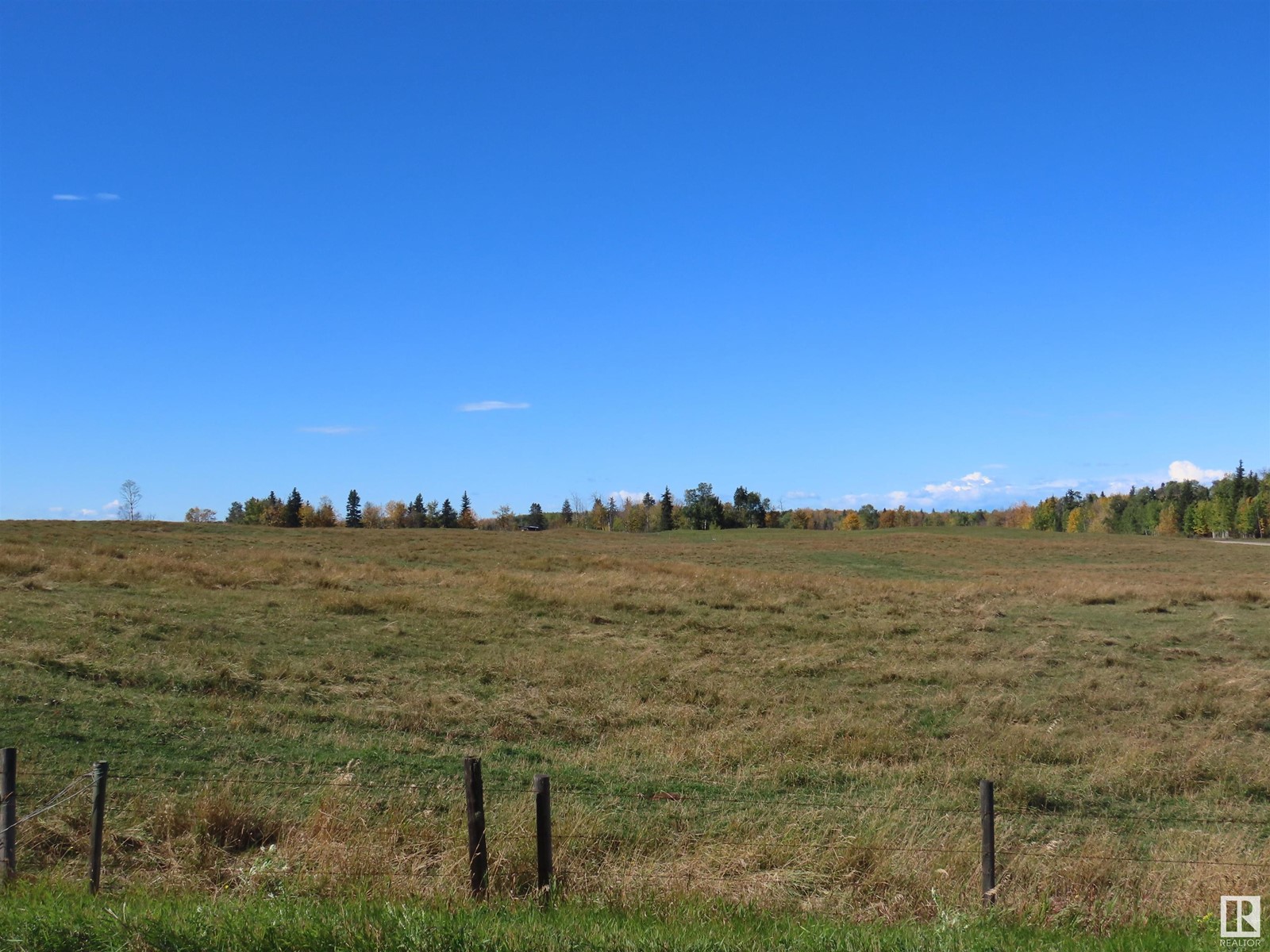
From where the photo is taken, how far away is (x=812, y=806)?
37.4 feet

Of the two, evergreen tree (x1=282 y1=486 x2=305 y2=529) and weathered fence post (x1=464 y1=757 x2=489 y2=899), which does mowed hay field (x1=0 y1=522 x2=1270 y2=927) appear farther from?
evergreen tree (x1=282 y1=486 x2=305 y2=529)

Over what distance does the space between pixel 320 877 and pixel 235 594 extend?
22454mm

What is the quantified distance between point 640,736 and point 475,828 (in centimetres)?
798

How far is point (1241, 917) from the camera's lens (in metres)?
7.79

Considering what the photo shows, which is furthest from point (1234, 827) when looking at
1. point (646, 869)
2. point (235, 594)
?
point (235, 594)

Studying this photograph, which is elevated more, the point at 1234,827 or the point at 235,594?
the point at 235,594

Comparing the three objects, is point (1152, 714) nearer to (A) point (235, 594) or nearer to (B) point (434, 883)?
(B) point (434, 883)

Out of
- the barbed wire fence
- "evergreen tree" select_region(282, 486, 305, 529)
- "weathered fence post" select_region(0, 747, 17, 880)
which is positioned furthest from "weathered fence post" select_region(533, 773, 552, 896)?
"evergreen tree" select_region(282, 486, 305, 529)

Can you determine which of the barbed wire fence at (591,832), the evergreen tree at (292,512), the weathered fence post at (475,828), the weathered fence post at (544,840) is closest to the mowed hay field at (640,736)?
the barbed wire fence at (591,832)

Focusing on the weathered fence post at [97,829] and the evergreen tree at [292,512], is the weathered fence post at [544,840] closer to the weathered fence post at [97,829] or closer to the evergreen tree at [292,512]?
the weathered fence post at [97,829]

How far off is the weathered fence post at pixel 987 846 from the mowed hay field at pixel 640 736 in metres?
0.21

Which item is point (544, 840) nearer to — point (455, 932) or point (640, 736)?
point (455, 932)

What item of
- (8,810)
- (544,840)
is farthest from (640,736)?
(8,810)

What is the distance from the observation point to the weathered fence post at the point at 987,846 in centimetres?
781
